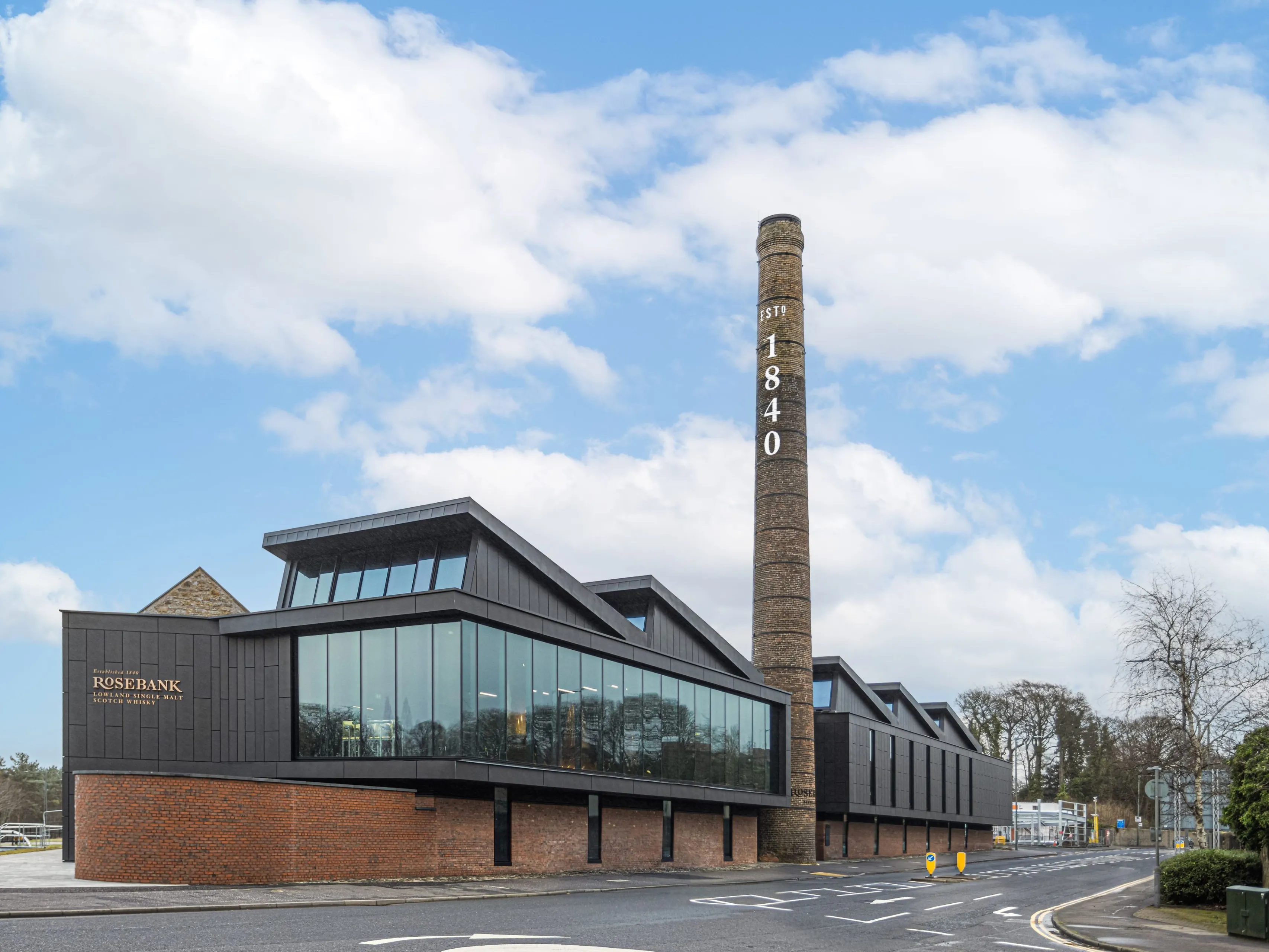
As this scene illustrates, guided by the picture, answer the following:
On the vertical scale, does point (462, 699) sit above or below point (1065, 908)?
above

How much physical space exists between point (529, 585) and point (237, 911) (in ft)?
50.6

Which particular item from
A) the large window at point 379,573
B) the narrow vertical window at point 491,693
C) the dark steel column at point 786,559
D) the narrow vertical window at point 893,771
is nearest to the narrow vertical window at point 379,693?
the large window at point 379,573

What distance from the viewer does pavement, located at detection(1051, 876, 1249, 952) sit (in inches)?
769

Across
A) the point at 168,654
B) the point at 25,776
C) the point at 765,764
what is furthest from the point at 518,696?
the point at 25,776

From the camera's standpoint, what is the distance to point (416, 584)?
31.7 m

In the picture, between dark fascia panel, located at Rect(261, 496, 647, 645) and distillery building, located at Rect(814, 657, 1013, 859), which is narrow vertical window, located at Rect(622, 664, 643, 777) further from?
distillery building, located at Rect(814, 657, 1013, 859)

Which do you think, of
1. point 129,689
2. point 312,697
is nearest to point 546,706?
point 312,697

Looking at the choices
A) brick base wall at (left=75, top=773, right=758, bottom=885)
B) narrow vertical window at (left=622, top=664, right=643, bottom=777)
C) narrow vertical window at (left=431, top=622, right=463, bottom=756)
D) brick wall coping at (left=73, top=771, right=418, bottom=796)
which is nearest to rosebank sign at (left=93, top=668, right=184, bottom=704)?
brick base wall at (left=75, top=773, right=758, bottom=885)

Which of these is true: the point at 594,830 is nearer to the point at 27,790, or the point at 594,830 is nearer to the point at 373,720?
the point at 373,720

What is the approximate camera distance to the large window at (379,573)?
103ft

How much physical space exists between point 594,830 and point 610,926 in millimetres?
16721

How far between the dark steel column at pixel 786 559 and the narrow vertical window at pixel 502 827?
65.4 ft

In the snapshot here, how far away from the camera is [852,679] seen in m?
56.8

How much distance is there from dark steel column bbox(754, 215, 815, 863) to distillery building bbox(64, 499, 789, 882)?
12646 mm
